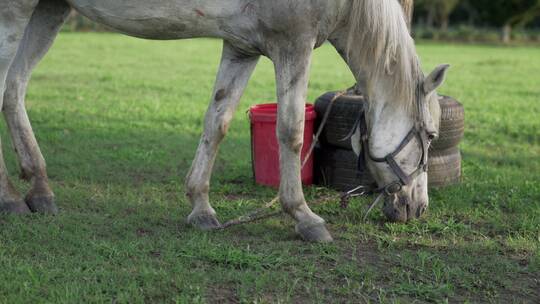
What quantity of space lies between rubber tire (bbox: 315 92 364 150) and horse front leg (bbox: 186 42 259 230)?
1379mm

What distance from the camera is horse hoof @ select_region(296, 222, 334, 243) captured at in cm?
447

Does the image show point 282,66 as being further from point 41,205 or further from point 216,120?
point 41,205

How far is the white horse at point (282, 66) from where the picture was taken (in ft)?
13.8

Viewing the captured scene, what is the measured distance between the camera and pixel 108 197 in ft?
18.2

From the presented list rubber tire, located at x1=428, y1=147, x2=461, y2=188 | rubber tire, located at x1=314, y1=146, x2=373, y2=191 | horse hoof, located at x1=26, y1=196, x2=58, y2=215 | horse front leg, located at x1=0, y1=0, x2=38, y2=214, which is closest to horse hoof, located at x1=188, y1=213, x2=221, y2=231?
horse hoof, located at x1=26, y1=196, x2=58, y2=215

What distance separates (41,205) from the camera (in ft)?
16.2

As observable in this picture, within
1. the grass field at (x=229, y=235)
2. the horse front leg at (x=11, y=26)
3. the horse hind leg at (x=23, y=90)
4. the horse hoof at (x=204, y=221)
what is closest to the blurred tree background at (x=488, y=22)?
the grass field at (x=229, y=235)

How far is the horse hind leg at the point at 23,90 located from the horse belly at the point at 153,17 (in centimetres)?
62

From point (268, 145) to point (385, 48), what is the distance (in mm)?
1917

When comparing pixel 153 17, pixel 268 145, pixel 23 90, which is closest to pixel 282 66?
pixel 153 17

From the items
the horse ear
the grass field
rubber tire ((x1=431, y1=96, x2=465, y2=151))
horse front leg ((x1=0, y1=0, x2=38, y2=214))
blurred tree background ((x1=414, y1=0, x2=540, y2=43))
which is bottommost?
blurred tree background ((x1=414, y1=0, x2=540, y2=43))

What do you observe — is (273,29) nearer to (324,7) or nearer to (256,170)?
(324,7)

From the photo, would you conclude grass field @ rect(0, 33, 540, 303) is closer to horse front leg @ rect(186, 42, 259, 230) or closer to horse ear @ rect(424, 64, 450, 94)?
horse front leg @ rect(186, 42, 259, 230)

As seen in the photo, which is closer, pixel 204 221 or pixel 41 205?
pixel 204 221
